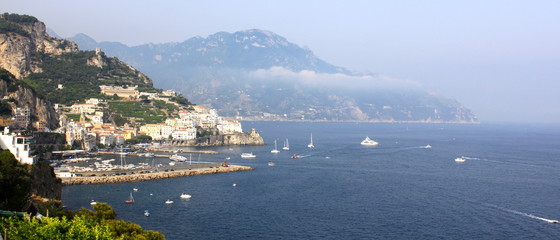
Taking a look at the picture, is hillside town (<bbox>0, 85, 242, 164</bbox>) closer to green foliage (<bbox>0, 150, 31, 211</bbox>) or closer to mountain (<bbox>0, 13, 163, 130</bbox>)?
mountain (<bbox>0, 13, 163, 130</bbox>)

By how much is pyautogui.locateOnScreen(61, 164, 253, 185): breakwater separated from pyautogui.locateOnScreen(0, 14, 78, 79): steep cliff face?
5084cm

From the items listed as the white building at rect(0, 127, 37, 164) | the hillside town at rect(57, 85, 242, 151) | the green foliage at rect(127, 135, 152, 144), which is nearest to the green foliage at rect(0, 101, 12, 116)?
the hillside town at rect(57, 85, 242, 151)

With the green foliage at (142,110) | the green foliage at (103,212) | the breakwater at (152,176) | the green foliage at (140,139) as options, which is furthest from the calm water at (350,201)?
the green foliage at (142,110)

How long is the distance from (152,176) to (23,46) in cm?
5590

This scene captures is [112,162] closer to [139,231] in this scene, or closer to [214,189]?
[214,189]

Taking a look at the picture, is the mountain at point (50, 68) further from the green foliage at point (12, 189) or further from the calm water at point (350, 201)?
the green foliage at point (12, 189)

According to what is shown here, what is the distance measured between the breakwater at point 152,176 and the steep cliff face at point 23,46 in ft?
167

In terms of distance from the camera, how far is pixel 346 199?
42000 mm

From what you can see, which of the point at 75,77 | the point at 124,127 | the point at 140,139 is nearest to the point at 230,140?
the point at 140,139

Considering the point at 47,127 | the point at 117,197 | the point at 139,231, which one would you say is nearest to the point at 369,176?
the point at 117,197

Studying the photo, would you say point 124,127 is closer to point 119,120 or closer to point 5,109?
point 119,120

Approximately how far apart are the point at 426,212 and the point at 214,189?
60.7 feet

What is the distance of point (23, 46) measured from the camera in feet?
302

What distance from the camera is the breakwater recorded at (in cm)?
4694
